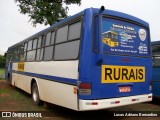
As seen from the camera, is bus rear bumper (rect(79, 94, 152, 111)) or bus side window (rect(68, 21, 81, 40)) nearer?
bus rear bumper (rect(79, 94, 152, 111))

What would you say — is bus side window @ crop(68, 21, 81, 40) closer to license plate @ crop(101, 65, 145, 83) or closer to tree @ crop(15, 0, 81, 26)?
license plate @ crop(101, 65, 145, 83)

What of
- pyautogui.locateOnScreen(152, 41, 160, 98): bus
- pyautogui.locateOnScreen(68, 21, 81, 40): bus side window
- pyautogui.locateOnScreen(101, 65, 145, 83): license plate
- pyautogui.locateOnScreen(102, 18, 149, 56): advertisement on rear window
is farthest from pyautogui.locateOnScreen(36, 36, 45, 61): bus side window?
pyautogui.locateOnScreen(152, 41, 160, 98): bus

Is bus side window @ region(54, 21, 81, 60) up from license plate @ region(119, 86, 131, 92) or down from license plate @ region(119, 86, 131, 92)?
up

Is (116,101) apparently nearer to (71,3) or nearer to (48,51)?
(48,51)

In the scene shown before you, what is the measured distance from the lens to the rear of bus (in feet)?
19.4

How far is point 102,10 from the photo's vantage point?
621 cm

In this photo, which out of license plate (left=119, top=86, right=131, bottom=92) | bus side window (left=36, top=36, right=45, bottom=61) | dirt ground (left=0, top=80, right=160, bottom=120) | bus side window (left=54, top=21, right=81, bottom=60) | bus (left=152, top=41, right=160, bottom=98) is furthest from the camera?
bus (left=152, top=41, right=160, bottom=98)

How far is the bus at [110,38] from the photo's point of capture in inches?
248

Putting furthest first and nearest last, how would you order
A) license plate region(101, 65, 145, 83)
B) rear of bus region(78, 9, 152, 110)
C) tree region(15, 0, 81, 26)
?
1. tree region(15, 0, 81, 26)
2. license plate region(101, 65, 145, 83)
3. rear of bus region(78, 9, 152, 110)

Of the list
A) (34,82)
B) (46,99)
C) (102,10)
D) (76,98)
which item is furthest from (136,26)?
(34,82)

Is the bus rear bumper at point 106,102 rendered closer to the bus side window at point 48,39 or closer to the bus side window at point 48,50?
the bus side window at point 48,50

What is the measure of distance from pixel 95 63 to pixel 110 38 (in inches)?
33.8

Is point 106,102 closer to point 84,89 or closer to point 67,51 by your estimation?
point 84,89

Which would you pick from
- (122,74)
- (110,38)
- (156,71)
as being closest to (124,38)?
(110,38)
